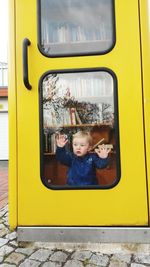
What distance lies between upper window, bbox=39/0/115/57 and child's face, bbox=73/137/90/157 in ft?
2.34

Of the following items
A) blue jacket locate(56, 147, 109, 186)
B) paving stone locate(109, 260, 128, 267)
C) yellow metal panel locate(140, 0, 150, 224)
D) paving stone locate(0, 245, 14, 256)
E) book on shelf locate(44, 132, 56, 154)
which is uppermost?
yellow metal panel locate(140, 0, 150, 224)

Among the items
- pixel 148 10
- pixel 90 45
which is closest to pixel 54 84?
pixel 90 45

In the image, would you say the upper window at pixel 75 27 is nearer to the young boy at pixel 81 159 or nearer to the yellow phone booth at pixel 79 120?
the yellow phone booth at pixel 79 120

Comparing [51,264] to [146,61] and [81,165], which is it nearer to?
[81,165]

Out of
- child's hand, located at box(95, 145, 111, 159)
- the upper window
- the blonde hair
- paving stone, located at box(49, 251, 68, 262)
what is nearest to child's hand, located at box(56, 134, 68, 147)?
the blonde hair

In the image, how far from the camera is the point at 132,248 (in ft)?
8.75

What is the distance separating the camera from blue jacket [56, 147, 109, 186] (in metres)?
2.72

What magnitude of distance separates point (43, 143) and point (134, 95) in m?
0.84

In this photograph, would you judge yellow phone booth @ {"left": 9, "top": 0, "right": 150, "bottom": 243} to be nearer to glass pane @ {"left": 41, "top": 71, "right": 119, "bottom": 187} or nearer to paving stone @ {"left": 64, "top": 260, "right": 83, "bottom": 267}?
glass pane @ {"left": 41, "top": 71, "right": 119, "bottom": 187}

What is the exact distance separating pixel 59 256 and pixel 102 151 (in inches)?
36.3

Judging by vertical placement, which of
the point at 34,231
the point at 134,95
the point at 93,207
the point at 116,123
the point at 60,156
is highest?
the point at 134,95

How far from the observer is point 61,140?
277 cm

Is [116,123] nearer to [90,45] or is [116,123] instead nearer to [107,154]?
[107,154]

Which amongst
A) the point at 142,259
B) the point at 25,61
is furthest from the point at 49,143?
the point at 142,259
